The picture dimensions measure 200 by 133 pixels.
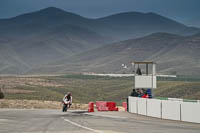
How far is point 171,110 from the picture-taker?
28656 millimetres

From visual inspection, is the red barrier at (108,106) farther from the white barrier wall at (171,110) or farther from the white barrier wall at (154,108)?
the white barrier wall at (171,110)

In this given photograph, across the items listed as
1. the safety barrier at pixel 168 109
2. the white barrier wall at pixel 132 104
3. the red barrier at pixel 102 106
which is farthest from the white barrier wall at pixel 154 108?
the red barrier at pixel 102 106

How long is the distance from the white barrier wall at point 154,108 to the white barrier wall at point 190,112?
10.2ft

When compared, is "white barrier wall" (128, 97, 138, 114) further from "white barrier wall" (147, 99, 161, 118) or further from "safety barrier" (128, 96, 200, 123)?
"white barrier wall" (147, 99, 161, 118)

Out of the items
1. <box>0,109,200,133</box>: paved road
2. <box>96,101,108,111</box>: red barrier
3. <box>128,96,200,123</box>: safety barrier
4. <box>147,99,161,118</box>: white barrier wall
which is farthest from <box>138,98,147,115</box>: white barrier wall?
<box>96,101,108,111</box>: red barrier

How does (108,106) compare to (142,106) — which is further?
(108,106)

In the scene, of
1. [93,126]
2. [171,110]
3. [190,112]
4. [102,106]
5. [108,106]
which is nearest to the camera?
[93,126]

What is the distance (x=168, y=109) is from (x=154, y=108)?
216cm

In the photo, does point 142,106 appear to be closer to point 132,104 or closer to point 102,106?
point 132,104

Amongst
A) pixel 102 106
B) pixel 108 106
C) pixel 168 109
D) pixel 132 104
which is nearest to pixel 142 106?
pixel 132 104

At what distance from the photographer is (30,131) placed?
19.6m

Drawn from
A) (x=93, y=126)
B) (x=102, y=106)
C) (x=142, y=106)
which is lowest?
(x=93, y=126)

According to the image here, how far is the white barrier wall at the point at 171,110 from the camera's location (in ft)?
A: 91.6

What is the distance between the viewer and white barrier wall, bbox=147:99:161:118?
3042 cm
